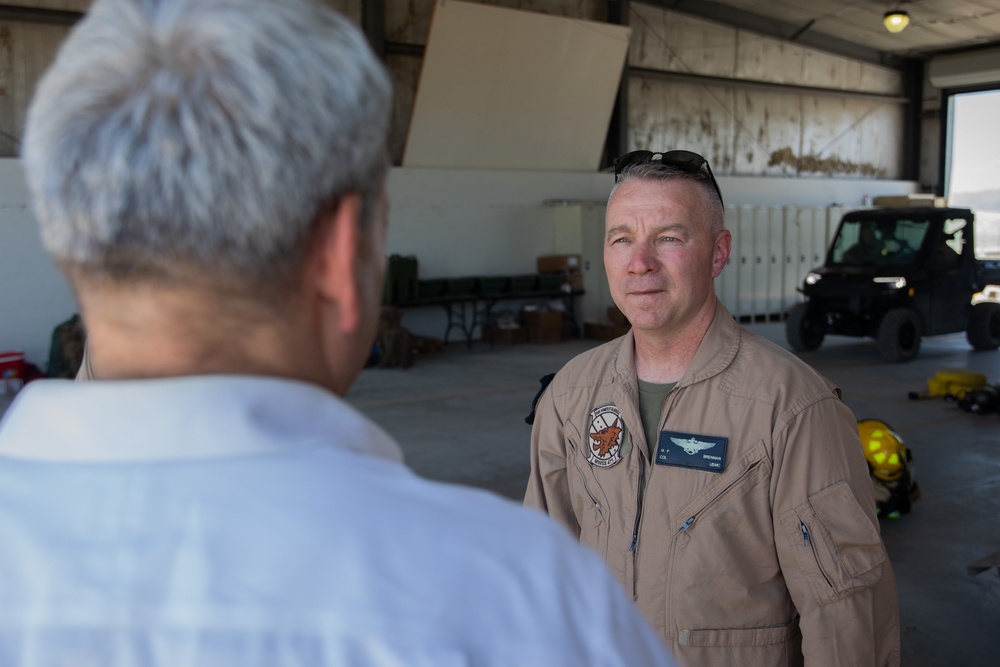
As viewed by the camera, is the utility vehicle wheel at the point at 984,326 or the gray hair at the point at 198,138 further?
the utility vehicle wheel at the point at 984,326

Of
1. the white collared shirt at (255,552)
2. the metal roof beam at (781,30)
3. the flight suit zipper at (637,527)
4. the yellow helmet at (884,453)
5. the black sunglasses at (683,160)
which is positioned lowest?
the yellow helmet at (884,453)

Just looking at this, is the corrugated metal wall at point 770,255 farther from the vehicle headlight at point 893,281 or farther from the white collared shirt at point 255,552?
the white collared shirt at point 255,552

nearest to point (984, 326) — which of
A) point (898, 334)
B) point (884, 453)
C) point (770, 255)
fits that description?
point (898, 334)

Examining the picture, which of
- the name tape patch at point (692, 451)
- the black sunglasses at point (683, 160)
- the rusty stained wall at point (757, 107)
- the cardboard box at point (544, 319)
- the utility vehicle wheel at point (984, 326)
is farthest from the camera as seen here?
the rusty stained wall at point (757, 107)

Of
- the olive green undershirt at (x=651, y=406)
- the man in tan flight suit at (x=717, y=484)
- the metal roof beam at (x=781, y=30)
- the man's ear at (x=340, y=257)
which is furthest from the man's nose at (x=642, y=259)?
the metal roof beam at (x=781, y=30)

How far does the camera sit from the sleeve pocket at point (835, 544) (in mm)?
1640

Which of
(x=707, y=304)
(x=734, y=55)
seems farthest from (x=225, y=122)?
(x=734, y=55)

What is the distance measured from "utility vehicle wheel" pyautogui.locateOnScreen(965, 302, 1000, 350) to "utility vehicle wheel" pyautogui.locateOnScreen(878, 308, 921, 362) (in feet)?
5.03

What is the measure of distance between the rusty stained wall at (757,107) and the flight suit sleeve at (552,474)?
13596 millimetres

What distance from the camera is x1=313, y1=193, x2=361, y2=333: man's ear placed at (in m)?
0.68

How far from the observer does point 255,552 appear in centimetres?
58

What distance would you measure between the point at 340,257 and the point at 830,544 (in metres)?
1.32

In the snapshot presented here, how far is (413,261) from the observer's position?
12.0 m

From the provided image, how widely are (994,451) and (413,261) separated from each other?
7774 mm
